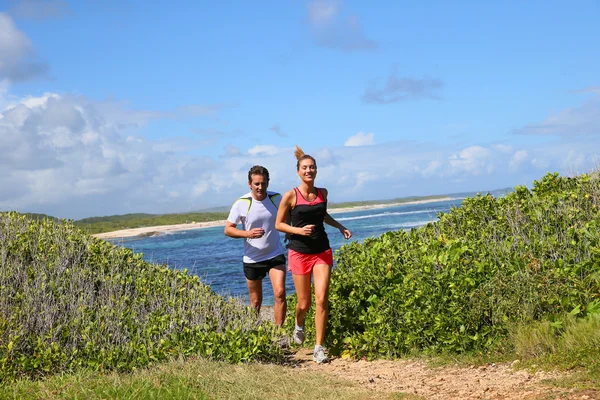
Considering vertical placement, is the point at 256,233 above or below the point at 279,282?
above

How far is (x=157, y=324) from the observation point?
7895mm

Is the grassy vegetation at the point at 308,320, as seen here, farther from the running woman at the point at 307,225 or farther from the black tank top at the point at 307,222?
the black tank top at the point at 307,222

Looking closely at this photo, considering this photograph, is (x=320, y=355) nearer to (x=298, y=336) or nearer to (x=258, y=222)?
(x=298, y=336)

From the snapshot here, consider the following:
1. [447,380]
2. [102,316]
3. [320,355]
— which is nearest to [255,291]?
[320,355]

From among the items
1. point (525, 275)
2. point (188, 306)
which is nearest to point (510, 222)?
point (525, 275)

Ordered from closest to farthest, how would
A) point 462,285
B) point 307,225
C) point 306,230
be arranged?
point 306,230 → point 307,225 → point 462,285

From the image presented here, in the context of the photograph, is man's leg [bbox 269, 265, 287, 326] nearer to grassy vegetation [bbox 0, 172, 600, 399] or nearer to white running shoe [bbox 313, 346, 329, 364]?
grassy vegetation [bbox 0, 172, 600, 399]

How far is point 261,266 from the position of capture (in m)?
8.57

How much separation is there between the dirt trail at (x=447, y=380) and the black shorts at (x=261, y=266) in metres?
1.36

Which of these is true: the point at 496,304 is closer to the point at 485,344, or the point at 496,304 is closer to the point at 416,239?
the point at 485,344

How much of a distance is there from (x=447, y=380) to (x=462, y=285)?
1324mm

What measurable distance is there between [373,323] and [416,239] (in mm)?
2157

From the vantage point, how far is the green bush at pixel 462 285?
292 inches

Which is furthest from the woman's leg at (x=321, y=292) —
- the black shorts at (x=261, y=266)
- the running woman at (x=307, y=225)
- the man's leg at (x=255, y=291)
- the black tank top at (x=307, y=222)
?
the man's leg at (x=255, y=291)
